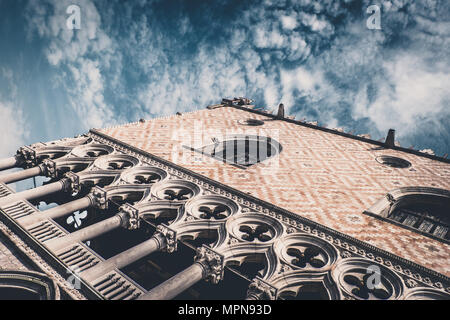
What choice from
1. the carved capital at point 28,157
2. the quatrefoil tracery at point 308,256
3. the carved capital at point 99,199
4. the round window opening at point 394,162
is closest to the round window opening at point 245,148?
the round window opening at point 394,162

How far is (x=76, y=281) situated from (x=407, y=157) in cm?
1799

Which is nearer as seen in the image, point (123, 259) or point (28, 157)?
point (123, 259)

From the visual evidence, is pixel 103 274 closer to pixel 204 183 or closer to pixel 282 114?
pixel 204 183

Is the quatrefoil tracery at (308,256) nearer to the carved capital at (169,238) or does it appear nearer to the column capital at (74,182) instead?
the carved capital at (169,238)

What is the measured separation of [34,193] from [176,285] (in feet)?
24.3

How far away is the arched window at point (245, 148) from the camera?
20.7 meters

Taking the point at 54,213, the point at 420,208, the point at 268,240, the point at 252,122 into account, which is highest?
the point at 252,122

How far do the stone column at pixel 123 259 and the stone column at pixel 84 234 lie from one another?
153 centimetres

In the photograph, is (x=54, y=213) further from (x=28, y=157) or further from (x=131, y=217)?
(x=28, y=157)

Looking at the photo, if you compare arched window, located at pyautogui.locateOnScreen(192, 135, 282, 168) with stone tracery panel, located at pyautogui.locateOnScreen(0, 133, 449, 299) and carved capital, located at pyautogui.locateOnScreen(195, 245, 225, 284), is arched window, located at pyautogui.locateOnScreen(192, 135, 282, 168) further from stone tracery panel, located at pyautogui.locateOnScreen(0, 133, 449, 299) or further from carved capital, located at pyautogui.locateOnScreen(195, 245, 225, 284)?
carved capital, located at pyautogui.locateOnScreen(195, 245, 225, 284)

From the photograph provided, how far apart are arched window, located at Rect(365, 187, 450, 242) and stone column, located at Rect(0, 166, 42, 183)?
14078mm

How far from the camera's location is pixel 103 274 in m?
9.55

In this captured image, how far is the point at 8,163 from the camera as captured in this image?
52.2 feet

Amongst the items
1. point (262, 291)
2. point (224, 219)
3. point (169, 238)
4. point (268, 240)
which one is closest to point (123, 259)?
point (169, 238)
